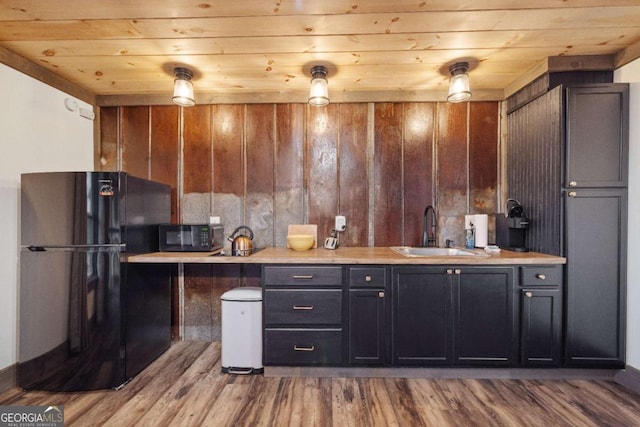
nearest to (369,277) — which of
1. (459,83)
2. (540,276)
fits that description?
(540,276)

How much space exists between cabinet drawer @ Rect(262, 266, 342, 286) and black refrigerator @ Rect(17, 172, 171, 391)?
1.02m

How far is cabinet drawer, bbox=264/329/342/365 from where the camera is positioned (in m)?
2.17

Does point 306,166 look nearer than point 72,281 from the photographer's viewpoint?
No

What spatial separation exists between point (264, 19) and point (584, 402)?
10.3ft

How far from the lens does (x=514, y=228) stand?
8.01 feet

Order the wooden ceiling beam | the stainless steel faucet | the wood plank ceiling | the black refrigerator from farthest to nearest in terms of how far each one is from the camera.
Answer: the stainless steel faucet, the wooden ceiling beam, the black refrigerator, the wood plank ceiling

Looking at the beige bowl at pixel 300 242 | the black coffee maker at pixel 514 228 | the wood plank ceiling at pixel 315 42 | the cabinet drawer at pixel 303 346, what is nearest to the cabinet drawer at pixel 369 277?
the cabinet drawer at pixel 303 346

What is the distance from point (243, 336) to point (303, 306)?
20.9 inches

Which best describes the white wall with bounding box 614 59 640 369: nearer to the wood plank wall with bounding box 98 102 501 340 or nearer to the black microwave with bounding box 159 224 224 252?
the wood plank wall with bounding box 98 102 501 340

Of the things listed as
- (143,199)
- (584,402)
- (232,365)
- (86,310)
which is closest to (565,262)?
(584,402)

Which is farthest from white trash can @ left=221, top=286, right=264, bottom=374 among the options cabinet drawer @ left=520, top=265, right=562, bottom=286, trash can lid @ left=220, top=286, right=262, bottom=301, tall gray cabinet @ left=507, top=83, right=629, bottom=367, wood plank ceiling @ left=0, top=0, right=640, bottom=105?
tall gray cabinet @ left=507, top=83, right=629, bottom=367

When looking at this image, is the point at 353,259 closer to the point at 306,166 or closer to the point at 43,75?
the point at 306,166

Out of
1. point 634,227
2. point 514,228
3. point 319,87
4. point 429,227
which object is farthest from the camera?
point 429,227

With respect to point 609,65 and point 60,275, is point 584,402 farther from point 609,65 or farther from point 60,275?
point 60,275
